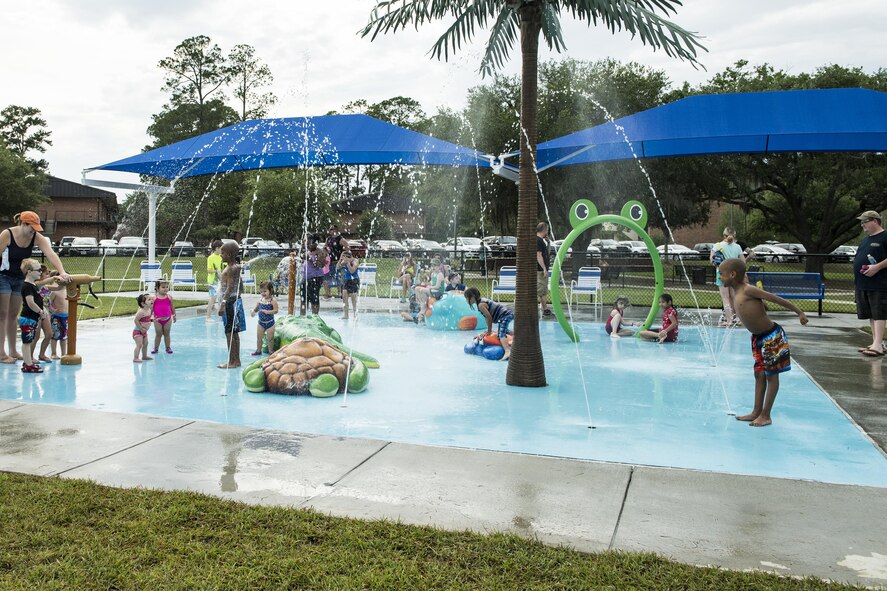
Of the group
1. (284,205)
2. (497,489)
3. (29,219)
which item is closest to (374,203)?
(284,205)

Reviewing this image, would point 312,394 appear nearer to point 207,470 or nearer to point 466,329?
point 207,470

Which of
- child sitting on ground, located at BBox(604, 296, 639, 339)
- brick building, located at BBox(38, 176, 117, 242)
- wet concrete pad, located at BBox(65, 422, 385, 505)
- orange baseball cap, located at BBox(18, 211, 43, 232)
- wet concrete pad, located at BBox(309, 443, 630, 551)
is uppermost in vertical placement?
brick building, located at BBox(38, 176, 117, 242)

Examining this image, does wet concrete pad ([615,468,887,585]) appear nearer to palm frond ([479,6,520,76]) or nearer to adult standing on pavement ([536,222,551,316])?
palm frond ([479,6,520,76])

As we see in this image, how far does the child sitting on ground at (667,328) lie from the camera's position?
11.9 meters

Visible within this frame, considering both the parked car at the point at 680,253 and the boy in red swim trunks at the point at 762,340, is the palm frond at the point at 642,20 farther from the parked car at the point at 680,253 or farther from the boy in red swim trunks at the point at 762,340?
the parked car at the point at 680,253

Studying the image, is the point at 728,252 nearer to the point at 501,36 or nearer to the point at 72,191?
the point at 501,36

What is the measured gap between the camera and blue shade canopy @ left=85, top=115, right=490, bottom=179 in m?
16.5

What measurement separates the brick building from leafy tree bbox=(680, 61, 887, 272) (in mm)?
57534

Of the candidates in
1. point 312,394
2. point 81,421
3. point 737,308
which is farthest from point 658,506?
point 81,421

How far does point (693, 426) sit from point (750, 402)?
142 cm

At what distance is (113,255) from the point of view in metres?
47.7

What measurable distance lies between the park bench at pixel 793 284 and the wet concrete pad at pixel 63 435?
43.3 ft

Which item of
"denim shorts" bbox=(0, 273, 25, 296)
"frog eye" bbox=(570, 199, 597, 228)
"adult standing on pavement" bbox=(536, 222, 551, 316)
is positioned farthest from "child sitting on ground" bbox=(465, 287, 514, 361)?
"denim shorts" bbox=(0, 273, 25, 296)

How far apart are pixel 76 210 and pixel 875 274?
7397cm
